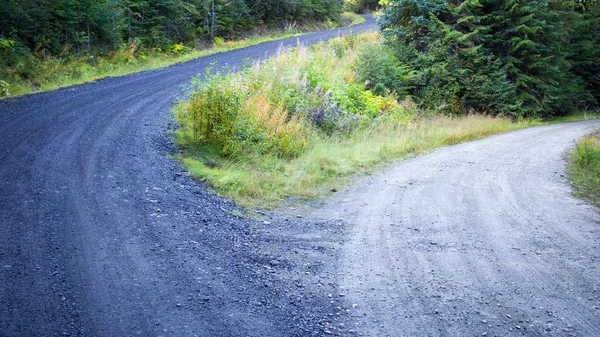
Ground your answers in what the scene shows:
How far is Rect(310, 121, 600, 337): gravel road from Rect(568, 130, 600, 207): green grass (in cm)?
26

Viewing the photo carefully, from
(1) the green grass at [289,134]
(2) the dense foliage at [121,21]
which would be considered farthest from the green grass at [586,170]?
(2) the dense foliage at [121,21]

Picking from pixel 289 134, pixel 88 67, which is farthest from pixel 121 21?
pixel 289 134

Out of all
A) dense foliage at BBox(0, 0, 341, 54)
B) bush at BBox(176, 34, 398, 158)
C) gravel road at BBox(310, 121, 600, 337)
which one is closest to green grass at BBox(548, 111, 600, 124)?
bush at BBox(176, 34, 398, 158)

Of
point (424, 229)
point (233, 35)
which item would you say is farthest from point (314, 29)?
point (424, 229)

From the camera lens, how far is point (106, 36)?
1877 centimetres

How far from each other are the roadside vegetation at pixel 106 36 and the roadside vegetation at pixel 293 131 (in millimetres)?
6471

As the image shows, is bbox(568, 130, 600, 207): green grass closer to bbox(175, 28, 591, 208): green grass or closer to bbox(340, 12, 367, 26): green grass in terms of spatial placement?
bbox(175, 28, 591, 208): green grass

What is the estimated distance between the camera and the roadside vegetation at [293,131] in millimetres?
8336

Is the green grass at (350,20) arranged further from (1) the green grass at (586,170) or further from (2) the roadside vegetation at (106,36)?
(1) the green grass at (586,170)

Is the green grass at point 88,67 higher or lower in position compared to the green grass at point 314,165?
higher

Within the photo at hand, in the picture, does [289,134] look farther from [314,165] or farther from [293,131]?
[314,165]

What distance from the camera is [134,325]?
3.78 metres

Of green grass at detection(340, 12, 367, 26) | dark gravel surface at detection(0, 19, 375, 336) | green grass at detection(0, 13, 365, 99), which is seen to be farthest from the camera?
green grass at detection(340, 12, 367, 26)

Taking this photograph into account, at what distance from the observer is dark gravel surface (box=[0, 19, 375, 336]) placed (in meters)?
Result: 3.92
